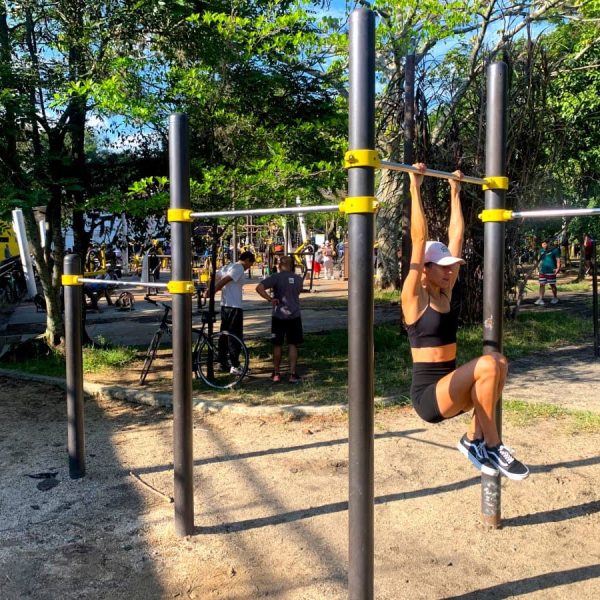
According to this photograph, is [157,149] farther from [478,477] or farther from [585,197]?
[585,197]

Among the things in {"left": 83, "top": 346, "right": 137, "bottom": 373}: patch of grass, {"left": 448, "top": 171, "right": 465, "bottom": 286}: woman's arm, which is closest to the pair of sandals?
{"left": 83, "top": 346, "right": 137, "bottom": 373}: patch of grass

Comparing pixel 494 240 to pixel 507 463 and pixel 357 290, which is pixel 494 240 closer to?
pixel 507 463

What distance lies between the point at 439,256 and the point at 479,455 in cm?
106

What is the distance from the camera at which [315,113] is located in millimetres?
8648

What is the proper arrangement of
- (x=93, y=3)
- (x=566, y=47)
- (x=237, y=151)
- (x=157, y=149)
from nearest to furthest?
(x=93, y=3) < (x=237, y=151) < (x=157, y=149) < (x=566, y=47)

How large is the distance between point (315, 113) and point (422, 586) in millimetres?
6787

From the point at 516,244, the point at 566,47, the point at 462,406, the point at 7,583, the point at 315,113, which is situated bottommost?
the point at 7,583

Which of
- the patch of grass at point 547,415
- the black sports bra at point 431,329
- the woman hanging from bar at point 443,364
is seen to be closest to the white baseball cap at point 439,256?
the woman hanging from bar at point 443,364

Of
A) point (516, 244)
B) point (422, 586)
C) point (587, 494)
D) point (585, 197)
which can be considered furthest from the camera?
point (585, 197)

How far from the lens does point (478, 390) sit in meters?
3.16

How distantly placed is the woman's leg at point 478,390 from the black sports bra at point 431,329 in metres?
0.21

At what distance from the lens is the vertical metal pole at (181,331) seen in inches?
145

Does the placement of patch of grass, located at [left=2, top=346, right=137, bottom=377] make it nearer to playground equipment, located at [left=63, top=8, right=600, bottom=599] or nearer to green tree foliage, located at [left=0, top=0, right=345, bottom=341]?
green tree foliage, located at [left=0, top=0, right=345, bottom=341]

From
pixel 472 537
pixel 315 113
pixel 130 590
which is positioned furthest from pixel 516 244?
pixel 130 590
